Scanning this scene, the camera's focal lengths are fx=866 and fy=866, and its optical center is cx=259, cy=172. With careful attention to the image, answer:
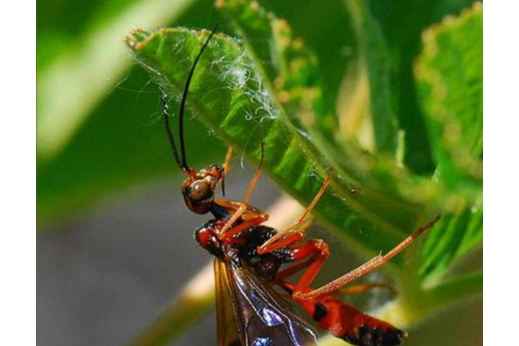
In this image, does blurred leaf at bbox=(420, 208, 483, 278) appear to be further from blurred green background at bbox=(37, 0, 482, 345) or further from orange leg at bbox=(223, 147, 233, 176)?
orange leg at bbox=(223, 147, 233, 176)

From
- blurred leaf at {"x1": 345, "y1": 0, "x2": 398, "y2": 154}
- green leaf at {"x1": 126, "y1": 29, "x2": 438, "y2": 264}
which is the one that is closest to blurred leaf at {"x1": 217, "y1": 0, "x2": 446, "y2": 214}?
green leaf at {"x1": 126, "y1": 29, "x2": 438, "y2": 264}

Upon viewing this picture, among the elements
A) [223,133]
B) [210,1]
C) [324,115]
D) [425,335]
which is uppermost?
[210,1]

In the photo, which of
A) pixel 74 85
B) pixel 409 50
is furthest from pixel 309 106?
pixel 74 85

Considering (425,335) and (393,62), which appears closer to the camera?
(393,62)

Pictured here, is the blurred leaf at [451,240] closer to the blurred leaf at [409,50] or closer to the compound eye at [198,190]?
the blurred leaf at [409,50]

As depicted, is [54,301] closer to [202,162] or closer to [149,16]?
[202,162]

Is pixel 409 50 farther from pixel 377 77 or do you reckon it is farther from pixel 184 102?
pixel 184 102

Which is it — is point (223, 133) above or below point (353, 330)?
above
